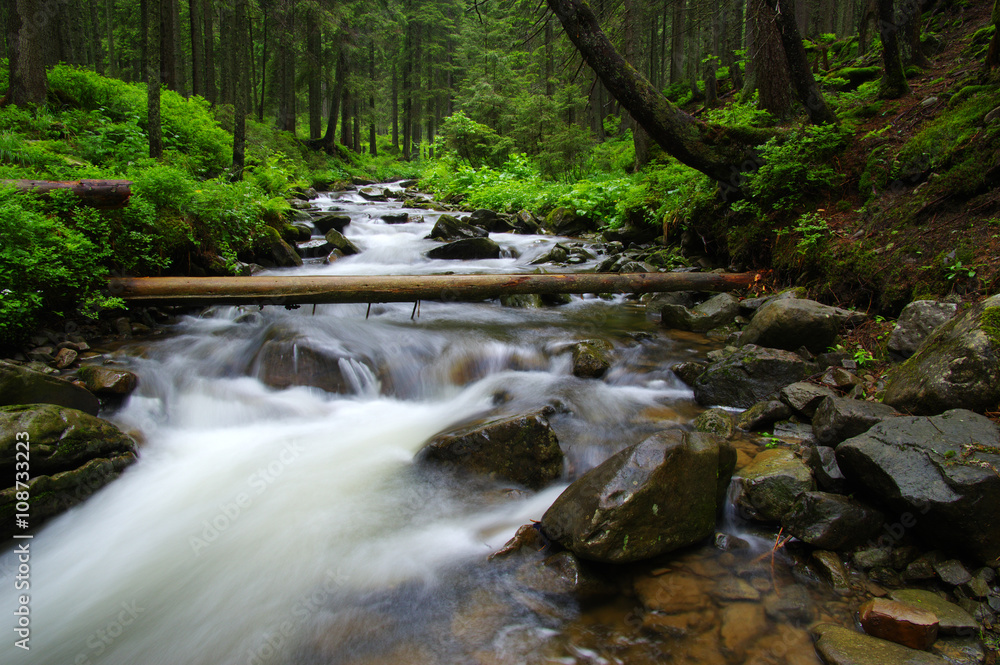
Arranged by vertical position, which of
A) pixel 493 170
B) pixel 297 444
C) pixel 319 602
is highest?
pixel 493 170

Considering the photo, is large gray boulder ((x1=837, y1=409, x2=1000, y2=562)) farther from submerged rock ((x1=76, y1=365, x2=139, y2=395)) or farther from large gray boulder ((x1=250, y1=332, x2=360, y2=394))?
submerged rock ((x1=76, y1=365, x2=139, y2=395))

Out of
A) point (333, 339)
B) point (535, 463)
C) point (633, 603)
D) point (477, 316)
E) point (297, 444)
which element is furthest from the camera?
point (477, 316)

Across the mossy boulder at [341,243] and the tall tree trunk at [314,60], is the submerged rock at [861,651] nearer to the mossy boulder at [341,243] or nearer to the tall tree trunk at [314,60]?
the mossy boulder at [341,243]

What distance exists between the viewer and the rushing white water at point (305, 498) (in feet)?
9.95

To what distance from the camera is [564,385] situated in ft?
19.5

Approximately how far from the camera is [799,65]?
22.6 ft

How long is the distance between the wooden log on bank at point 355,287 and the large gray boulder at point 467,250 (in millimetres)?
4735

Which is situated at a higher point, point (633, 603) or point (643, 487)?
point (643, 487)

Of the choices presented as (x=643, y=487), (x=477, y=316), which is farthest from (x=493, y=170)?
(x=643, y=487)

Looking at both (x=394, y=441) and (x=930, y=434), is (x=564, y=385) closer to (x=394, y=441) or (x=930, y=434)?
(x=394, y=441)

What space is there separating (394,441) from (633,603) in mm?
2981

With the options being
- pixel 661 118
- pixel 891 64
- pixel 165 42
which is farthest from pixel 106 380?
pixel 891 64

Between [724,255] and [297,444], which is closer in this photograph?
[297,444]

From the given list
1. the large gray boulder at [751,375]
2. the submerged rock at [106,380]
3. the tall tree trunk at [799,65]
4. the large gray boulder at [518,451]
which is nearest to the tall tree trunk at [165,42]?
the submerged rock at [106,380]
